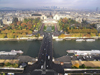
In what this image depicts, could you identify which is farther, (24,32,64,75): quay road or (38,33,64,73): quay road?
(38,33,64,73): quay road

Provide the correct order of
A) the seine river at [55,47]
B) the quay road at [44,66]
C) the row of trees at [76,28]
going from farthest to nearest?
the row of trees at [76,28]
the seine river at [55,47]
the quay road at [44,66]

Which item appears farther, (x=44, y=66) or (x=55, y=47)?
(x=55, y=47)

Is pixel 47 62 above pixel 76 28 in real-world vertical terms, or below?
below

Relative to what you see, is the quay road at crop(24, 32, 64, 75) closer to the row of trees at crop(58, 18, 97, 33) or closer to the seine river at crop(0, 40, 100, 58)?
the seine river at crop(0, 40, 100, 58)

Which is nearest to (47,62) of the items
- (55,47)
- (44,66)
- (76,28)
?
(44,66)

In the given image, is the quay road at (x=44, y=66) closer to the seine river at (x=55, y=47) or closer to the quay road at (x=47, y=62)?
the quay road at (x=47, y=62)

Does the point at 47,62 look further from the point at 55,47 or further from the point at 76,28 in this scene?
the point at 76,28

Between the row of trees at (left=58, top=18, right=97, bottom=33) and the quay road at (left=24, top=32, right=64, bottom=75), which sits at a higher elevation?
the row of trees at (left=58, top=18, right=97, bottom=33)

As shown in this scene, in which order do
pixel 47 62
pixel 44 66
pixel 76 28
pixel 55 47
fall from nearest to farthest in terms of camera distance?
pixel 44 66, pixel 47 62, pixel 55 47, pixel 76 28

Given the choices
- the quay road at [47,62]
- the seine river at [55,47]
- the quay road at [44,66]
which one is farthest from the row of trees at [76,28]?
the quay road at [44,66]

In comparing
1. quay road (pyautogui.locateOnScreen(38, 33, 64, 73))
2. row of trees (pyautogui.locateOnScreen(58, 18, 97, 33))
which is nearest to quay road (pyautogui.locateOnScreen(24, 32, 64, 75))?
quay road (pyautogui.locateOnScreen(38, 33, 64, 73))

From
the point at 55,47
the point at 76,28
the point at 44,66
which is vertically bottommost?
the point at 44,66
